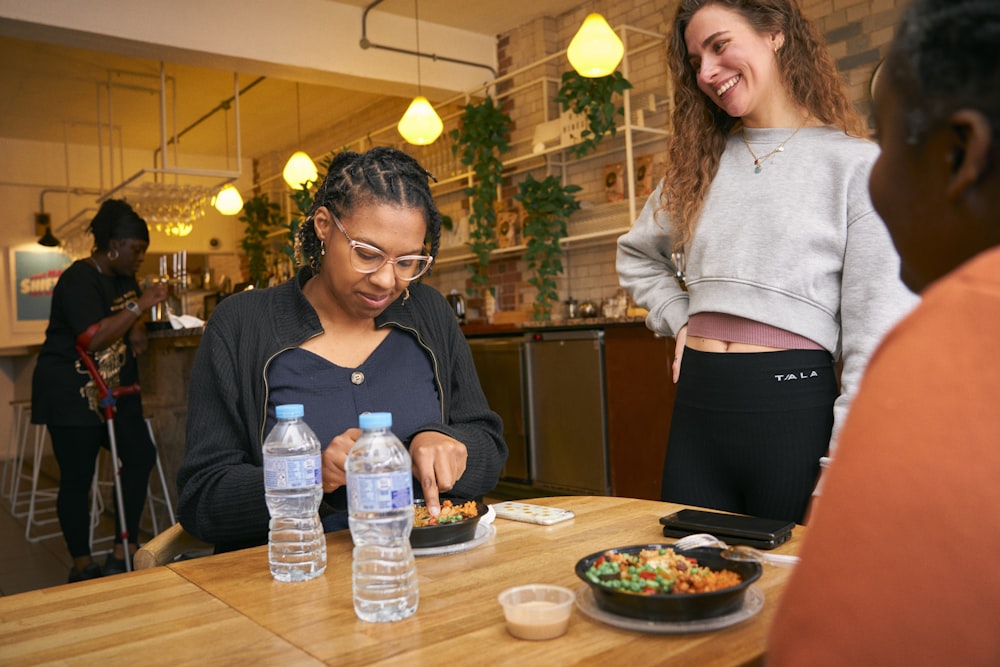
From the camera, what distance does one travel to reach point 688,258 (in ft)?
5.90

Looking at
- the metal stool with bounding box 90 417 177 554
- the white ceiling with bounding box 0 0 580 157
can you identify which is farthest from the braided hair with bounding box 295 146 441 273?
the white ceiling with bounding box 0 0 580 157

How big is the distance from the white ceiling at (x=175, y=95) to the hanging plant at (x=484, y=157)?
0.64m

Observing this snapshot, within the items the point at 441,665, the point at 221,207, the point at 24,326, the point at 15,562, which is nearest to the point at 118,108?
the point at 221,207

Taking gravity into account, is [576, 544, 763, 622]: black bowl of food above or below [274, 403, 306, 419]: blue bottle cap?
below

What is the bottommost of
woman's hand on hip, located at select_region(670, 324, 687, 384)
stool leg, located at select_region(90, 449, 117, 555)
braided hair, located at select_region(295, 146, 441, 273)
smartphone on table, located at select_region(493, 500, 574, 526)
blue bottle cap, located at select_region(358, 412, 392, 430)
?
stool leg, located at select_region(90, 449, 117, 555)

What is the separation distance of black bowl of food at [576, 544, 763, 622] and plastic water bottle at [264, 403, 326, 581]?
415 millimetres

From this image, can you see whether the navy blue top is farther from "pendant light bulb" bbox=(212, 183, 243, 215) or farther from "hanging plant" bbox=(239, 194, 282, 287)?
"hanging plant" bbox=(239, 194, 282, 287)

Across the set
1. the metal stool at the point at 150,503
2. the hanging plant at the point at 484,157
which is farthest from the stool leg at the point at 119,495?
the hanging plant at the point at 484,157

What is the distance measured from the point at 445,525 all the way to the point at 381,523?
203 millimetres

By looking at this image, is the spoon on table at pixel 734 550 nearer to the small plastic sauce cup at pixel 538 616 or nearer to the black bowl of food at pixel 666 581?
the black bowl of food at pixel 666 581

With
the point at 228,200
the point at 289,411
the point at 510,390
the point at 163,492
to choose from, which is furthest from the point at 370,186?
the point at 228,200

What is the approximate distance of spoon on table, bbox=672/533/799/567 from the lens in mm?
1088

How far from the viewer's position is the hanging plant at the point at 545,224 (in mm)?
5871

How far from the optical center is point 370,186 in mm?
1605
